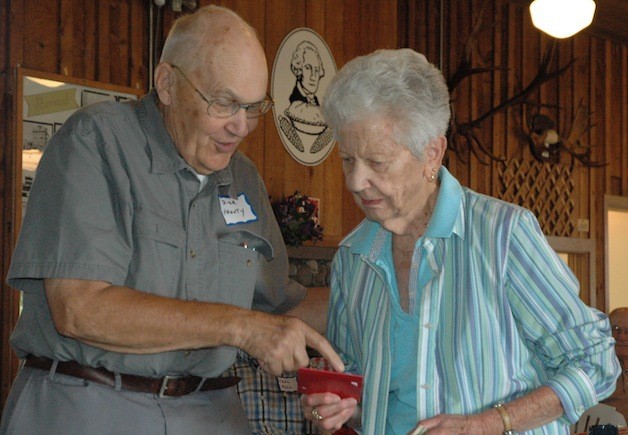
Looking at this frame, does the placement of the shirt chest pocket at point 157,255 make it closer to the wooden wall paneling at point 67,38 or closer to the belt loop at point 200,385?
the belt loop at point 200,385

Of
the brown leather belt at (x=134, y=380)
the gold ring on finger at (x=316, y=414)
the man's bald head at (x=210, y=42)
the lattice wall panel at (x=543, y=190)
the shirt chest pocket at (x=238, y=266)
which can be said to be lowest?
the gold ring on finger at (x=316, y=414)

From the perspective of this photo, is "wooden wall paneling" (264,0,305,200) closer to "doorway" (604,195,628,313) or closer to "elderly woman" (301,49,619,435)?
"elderly woman" (301,49,619,435)

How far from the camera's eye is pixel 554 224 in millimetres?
8914

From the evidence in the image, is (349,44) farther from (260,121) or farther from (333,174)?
(260,121)

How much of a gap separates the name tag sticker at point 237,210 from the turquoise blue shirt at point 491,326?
50cm

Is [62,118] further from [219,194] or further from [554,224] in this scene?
[554,224]

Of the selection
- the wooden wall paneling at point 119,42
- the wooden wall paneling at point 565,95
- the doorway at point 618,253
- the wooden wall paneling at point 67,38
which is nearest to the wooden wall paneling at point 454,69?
the wooden wall paneling at point 565,95

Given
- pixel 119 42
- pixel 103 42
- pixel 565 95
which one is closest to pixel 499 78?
pixel 565 95

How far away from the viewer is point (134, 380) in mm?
2146

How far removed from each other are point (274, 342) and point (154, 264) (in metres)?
0.36

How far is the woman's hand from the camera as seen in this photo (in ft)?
6.93

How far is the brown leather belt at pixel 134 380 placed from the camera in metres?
2.10

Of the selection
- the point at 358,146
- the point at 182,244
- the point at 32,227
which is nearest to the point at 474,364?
the point at 358,146

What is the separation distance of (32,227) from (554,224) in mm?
7444
